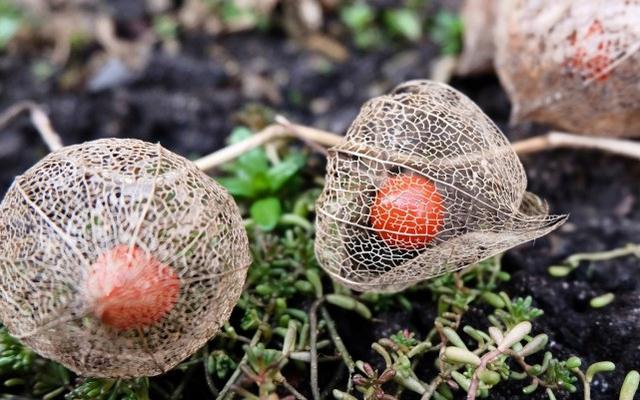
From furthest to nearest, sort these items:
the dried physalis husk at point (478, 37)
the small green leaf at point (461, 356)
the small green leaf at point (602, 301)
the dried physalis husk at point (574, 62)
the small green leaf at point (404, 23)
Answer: the small green leaf at point (404, 23), the dried physalis husk at point (478, 37), the dried physalis husk at point (574, 62), the small green leaf at point (602, 301), the small green leaf at point (461, 356)

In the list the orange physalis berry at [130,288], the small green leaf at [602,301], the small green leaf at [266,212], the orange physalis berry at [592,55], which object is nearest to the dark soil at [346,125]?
the small green leaf at [602,301]

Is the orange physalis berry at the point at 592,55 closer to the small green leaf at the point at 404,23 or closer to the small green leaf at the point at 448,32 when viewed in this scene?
the small green leaf at the point at 448,32

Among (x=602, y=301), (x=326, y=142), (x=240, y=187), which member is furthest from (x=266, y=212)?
(x=602, y=301)

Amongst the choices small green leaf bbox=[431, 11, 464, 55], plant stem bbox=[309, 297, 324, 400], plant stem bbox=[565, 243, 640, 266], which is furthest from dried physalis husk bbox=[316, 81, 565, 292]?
small green leaf bbox=[431, 11, 464, 55]

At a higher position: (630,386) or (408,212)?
(408,212)

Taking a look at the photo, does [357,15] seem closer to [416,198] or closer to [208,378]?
[416,198]
